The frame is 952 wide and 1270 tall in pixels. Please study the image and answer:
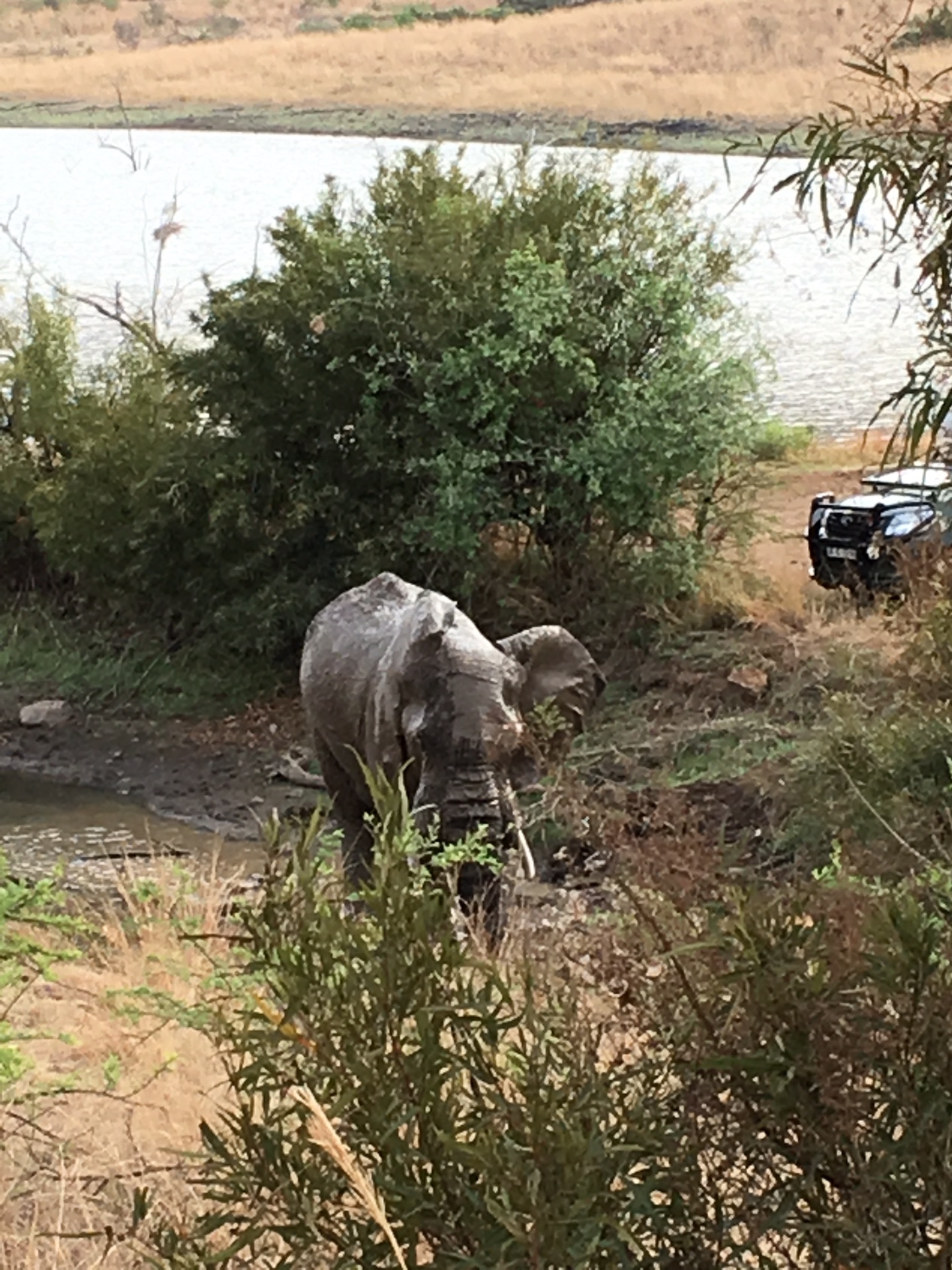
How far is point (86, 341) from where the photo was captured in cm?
1628

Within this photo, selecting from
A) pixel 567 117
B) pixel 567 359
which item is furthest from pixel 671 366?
pixel 567 117

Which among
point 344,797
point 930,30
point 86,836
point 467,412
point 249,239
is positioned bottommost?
point 86,836

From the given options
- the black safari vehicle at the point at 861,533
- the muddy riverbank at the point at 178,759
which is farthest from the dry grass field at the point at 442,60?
the muddy riverbank at the point at 178,759

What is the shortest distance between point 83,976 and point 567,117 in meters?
12.1

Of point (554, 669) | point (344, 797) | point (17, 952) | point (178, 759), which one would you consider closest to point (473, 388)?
point (178, 759)

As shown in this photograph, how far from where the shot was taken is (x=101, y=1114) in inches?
138

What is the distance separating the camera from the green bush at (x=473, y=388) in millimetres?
11953

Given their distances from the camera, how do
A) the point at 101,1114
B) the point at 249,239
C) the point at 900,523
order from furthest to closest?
the point at 249,239
the point at 900,523
the point at 101,1114

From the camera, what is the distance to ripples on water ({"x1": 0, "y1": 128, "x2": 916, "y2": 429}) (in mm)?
15688

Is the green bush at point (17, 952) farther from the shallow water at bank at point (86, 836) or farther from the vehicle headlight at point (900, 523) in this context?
the vehicle headlight at point (900, 523)

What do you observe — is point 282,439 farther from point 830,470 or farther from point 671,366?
point 830,470

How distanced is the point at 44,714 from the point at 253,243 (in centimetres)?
480

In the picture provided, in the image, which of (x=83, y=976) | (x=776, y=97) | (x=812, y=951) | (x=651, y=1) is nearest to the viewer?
(x=812, y=951)

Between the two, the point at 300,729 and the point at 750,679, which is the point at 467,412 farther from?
the point at 750,679
